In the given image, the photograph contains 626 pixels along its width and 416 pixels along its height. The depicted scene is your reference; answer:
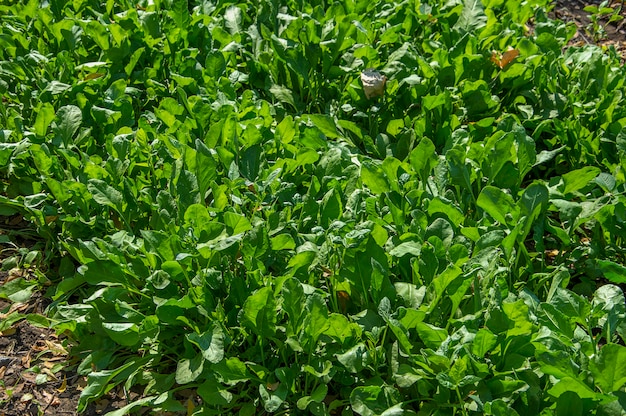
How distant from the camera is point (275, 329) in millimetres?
2559

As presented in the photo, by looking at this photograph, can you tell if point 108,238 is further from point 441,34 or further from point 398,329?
point 441,34

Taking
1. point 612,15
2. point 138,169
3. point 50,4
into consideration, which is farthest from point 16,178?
point 612,15

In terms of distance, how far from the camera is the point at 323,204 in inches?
116

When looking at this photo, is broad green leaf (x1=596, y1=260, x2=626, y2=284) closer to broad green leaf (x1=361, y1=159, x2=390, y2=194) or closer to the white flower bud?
broad green leaf (x1=361, y1=159, x2=390, y2=194)

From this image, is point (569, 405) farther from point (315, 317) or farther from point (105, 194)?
point (105, 194)

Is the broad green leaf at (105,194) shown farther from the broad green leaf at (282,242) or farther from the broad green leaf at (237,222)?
the broad green leaf at (282,242)

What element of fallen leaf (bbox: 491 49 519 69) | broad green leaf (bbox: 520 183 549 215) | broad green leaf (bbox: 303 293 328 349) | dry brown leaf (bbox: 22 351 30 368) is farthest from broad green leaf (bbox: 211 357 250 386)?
fallen leaf (bbox: 491 49 519 69)

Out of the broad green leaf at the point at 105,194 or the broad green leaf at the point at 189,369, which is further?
the broad green leaf at the point at 105,194

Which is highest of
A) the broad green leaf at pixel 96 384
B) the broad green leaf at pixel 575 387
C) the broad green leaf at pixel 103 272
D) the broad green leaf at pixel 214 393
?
the broad green leaf at pixel 575 387

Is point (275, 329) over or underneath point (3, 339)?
over

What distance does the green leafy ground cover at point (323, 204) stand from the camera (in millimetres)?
2467

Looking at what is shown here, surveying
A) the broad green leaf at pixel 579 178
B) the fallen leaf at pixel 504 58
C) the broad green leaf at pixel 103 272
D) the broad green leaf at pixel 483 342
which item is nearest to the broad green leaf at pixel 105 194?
the broad green leaf at pixel 103 272

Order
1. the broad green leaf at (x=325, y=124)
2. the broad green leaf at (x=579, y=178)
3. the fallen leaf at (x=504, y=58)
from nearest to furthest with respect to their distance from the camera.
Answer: the broad green leaf at (x=579, y=178) < the broad green leaf at (x=325, y=124) < the fallen leaf at (x=504, y=58)

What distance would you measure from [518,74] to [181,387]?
2262mm
